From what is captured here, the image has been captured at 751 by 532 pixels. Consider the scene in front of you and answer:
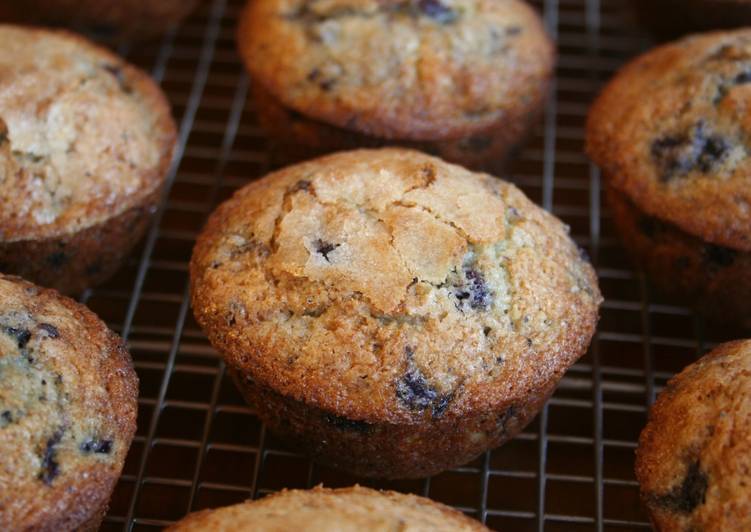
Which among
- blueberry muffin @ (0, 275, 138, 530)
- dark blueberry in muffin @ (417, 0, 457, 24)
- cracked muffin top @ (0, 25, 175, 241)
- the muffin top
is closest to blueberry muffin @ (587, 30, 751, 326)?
dark blueberry in muffin @ (417, 0, 457, 24)

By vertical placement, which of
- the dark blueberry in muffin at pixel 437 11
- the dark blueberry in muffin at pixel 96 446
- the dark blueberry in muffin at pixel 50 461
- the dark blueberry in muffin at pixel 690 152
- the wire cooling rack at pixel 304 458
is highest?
the dark blueberry in muffin at pixel 437 11

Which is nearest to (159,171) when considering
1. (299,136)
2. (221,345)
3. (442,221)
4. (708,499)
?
(299,136)

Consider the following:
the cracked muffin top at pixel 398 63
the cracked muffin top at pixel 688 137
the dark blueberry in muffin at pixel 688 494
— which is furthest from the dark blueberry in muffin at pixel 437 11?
the dark blueberry in muffin at pixel 688 494

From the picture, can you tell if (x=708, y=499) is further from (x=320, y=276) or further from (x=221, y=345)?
(x=221, y=345)

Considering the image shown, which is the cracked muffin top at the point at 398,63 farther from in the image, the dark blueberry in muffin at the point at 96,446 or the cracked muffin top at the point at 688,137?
the dark blueberry in muffin at the point at 96,446

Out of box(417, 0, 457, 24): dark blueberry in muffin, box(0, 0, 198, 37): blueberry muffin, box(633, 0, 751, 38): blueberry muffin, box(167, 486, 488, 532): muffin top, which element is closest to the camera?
box(167, 486, 488, 532): muffin top

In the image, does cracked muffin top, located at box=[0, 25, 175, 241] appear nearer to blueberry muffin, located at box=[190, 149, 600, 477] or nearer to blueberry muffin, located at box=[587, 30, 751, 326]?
blueberry muffin, located at box=[190, 149, 600, 477]
